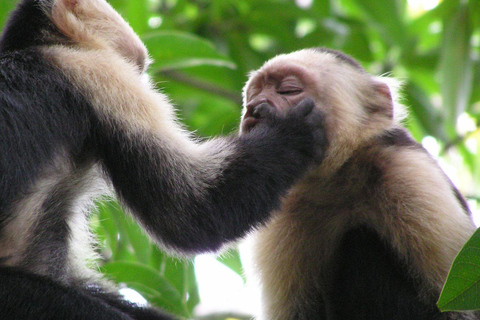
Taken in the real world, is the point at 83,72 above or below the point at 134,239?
above

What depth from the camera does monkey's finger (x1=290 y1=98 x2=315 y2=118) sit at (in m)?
3.17

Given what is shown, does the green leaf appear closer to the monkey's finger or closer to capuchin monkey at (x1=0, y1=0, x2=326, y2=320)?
capuchin monkey at (x1=0, y1=0, x2=326, y2=320)

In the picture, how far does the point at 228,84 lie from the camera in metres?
5.16

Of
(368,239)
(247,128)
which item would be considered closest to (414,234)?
(368,239)

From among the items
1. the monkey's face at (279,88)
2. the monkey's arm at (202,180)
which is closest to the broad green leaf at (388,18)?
the monkey's face at (279,88)

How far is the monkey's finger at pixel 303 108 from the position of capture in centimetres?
317

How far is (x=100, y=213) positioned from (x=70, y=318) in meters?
1.59

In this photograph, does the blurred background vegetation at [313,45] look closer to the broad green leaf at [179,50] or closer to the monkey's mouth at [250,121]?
the broad green leaf at [179,50]

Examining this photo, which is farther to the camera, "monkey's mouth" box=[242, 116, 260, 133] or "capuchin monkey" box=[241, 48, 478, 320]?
"monkey's mouth" box=[242, 116, 260, 133]

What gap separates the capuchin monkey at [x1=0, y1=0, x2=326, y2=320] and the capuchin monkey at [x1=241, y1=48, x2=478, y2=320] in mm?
197

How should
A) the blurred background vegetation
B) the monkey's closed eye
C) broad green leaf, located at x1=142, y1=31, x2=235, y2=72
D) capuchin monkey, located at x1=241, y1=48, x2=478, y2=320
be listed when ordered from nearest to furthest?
capuchin monkey, located at x1=241, y1=48, x2=478, y2=320 < the monkey's closed eye < broad green leaf, located at x1=142, y1=31, x2=235, y2=72 < the blurred background vegetation

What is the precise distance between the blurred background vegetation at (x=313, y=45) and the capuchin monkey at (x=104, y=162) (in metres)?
1.04

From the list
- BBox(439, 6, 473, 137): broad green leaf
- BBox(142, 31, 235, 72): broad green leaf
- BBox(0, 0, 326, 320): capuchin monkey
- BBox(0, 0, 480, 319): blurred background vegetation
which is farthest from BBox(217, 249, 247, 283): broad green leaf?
BBox(439, 6, 473, 137): broad green leaf

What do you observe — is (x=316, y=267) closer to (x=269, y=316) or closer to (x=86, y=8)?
(x=269, y=316)
